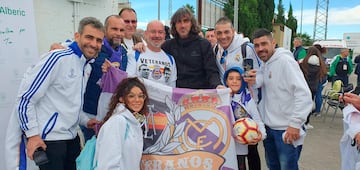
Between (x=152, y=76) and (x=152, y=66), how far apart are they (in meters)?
0.12

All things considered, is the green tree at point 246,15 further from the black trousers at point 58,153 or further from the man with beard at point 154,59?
the black trousers at point 58,153

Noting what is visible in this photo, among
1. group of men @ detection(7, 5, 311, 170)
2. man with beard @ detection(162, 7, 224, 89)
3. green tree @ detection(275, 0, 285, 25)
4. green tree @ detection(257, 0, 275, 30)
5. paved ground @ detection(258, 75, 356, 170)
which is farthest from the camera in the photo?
green tree @ detection(275, 0, 285, 25)

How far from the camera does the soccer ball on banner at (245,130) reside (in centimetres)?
343

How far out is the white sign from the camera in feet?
12.1

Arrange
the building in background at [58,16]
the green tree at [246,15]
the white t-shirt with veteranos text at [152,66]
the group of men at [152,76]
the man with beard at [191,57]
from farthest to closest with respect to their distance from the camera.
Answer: the green tree at [246,15] < the building in background at [58,16] < the man with beard at [191,57] < the white t-shirt with veteranos text at [152,66] < the group of men at [152,76]

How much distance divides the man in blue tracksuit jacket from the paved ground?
3.68 metres

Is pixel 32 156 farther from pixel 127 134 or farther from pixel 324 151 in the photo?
pixel 324 151

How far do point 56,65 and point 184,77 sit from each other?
1.64 metres

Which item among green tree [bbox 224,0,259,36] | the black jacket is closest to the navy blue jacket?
the black jacket

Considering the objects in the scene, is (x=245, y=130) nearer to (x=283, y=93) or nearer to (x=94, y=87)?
(x=283, y=93)

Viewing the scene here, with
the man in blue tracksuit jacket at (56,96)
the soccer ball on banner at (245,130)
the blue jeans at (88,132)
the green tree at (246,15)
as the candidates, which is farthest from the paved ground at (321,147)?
the green tree at (246,15)

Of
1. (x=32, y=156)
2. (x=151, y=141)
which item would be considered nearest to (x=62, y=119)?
(x=32, y=156)

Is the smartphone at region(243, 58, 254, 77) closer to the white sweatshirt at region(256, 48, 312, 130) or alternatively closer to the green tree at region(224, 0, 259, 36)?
the white sweatshirt at region(256, 48, 312, 130)

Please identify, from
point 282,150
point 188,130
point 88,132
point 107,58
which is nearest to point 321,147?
point 282,150
